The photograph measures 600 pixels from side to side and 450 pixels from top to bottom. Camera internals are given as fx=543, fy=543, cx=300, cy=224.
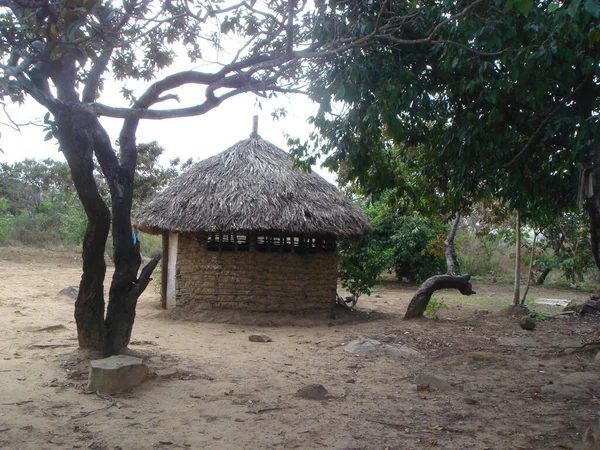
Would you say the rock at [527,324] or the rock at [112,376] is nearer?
the rock at [112,376]

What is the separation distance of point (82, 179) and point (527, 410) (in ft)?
15.7

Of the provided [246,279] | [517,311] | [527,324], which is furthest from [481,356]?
[246,279]

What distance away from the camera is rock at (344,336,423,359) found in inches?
285

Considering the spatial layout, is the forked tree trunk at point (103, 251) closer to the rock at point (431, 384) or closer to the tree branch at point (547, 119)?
the rock at point (431, 384)

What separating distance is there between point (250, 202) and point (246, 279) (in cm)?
140

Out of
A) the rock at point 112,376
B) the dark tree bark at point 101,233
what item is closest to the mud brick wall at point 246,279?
the dark tree bark at point 101,233

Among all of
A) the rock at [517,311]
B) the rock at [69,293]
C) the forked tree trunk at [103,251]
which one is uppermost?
the forked tree trunk at [103,251]

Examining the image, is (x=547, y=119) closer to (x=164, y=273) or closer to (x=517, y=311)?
(x=517, y=311)

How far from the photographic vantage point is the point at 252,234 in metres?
9.98

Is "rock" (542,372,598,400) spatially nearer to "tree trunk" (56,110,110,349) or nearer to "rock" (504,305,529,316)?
"rock" (504,305,529,316)

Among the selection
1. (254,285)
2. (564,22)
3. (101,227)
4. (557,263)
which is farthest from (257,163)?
(557,263)

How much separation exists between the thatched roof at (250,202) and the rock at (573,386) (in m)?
5.08

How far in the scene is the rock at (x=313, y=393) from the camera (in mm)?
5148

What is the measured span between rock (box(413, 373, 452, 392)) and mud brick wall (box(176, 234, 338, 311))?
458cm
